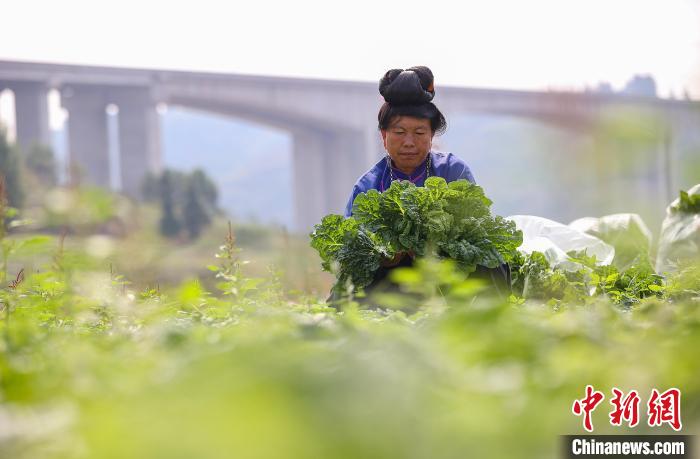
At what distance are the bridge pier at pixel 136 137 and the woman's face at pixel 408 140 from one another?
31.2 m

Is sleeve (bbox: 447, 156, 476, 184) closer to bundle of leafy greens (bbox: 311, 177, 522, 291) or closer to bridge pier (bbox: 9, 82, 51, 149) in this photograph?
bundle of leafy greens (bbox: 311, 177, 522, 291)

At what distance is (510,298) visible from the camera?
328 centimetres

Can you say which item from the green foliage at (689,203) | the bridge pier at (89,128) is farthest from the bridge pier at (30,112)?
the green foliage at (689,203)

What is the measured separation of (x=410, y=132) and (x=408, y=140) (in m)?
0.05

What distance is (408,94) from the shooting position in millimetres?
4027

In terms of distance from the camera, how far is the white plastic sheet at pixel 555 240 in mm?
4609

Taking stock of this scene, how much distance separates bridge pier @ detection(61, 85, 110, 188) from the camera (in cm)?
3356

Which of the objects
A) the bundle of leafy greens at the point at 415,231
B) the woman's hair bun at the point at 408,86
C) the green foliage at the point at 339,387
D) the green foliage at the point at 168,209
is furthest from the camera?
the green foliage at the point at 168,209

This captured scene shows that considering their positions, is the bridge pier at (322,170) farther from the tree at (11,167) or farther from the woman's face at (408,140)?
the woman's face at (408,140)

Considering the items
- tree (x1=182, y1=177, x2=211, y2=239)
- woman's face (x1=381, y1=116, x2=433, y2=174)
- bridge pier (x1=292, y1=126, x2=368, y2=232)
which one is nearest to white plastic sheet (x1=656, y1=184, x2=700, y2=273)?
woman's face (x1=381, y1=116, x2=433, y2=174)

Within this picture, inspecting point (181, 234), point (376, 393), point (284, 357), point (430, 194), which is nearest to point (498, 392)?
point (376, 393)

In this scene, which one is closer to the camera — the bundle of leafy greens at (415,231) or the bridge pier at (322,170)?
the bundle of leafy greens at (415,231)

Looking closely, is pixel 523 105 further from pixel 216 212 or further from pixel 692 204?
pixel 692 204

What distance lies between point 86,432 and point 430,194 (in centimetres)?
257
